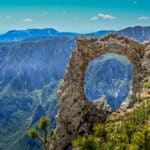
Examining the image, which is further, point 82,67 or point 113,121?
point 82,67

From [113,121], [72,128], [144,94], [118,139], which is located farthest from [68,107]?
[118,139]

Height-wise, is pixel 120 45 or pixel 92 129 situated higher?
pixel 120 45

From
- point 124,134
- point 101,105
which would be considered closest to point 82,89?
point 101,105

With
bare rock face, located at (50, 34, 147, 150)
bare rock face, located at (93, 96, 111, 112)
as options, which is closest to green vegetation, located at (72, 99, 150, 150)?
bare rock face, located at (50, 34, 147, 150)

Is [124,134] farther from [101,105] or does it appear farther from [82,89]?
[82,89]

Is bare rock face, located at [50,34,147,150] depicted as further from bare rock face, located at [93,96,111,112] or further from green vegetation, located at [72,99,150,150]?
green vegetation, located at [72,99,150,150]

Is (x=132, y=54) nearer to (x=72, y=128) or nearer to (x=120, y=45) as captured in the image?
(x=120, y=45)

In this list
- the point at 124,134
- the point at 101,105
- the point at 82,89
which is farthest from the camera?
the point at 101,105

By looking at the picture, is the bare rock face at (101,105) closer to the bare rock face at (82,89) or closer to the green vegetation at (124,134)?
the bare rock face at (82,89)
